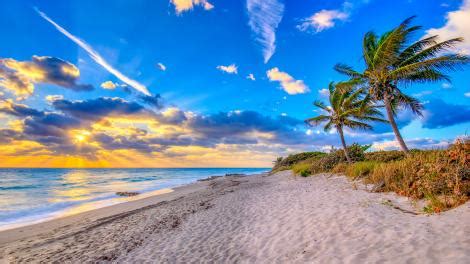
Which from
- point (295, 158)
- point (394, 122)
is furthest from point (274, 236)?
point (295, 158)

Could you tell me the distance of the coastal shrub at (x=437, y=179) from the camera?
7.00 metres

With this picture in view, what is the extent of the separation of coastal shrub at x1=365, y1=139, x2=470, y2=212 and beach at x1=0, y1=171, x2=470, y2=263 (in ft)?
1.50

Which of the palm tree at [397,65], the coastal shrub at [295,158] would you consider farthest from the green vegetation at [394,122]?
the coastal shrub at [295,158]

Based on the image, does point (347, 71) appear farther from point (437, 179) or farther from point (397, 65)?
point (437, 179)

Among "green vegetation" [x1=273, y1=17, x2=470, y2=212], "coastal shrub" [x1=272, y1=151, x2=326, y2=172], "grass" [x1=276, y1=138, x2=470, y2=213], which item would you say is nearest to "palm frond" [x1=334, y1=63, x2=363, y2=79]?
"green vegetation" [x1=273, y1=17, x2=470, y2=212]

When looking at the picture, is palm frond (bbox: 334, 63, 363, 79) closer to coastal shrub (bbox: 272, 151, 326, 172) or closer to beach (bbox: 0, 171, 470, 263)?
beach (bbox: 0, 171, 470, 263)

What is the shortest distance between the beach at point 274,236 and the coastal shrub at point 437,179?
0.46 m

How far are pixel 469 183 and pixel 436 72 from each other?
12.0 metres

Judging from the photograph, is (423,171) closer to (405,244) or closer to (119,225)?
(405,244)

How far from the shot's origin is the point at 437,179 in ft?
26.9

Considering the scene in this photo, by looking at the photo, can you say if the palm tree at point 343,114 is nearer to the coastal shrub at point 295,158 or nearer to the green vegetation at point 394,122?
the green vegetation at point 394,122

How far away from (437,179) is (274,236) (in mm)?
5660

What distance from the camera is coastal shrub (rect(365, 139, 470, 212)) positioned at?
700cm

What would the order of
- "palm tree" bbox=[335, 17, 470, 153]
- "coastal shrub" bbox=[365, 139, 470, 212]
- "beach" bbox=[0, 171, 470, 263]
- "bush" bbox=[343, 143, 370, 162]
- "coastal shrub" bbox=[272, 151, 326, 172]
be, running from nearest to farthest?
"beach" bbox=[0, 171, 470, 263]
"coastal shrub" bbox=[365, 139, 470, 212]
"palm tree" bbox=[335, 17, 470, 153]
"bush" bbox=[343, 143, 370, 162]
"coastal shrub" bbox=[272, 151, 326, 172]
